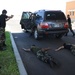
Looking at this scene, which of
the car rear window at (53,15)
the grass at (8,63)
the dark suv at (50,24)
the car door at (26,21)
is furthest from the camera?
the car door at (26,21)

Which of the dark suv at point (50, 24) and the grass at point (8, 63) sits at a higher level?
the dark suv at point (50, 24)

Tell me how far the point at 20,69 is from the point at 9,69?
408mm

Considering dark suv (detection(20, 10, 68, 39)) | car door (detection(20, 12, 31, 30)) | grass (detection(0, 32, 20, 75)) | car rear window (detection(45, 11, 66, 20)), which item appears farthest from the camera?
car door (detection(20, 12, 31, 30))

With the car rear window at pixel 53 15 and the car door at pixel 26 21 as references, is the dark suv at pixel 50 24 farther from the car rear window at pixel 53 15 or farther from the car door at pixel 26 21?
the car door at pixel 26 21

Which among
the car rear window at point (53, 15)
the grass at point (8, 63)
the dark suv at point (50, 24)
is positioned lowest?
the grass at point (8, 63)

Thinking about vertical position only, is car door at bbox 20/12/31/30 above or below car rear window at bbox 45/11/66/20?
below

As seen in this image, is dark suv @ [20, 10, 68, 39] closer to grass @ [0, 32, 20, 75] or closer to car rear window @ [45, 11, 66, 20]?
car rear window @ [45, 11, 66, 20]

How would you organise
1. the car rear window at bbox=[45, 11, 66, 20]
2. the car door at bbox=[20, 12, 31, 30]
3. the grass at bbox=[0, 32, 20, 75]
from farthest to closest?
the car door at bbox=[20, 12, 31, 30]
the car rear window at bbox=[45, 11, 66, 20]
the grass at bbox=[0, 32, 20, 75]

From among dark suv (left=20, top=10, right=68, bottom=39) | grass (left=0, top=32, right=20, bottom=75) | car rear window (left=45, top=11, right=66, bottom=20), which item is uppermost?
car rear window (left=45, top=11, right=66, bottom=20)

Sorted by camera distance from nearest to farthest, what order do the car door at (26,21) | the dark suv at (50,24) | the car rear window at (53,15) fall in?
the dark suv at (50,24)
the car rear window at (53,15)
the car door at (26,21)

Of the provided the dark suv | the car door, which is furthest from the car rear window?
the car door

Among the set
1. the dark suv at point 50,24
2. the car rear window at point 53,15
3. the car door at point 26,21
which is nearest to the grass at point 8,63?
the dark suv at point 50,24

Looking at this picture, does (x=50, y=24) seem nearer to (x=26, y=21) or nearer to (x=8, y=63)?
(x=26, y=21)

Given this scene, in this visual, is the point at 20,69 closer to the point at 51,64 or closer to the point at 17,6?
the point at 51,64
